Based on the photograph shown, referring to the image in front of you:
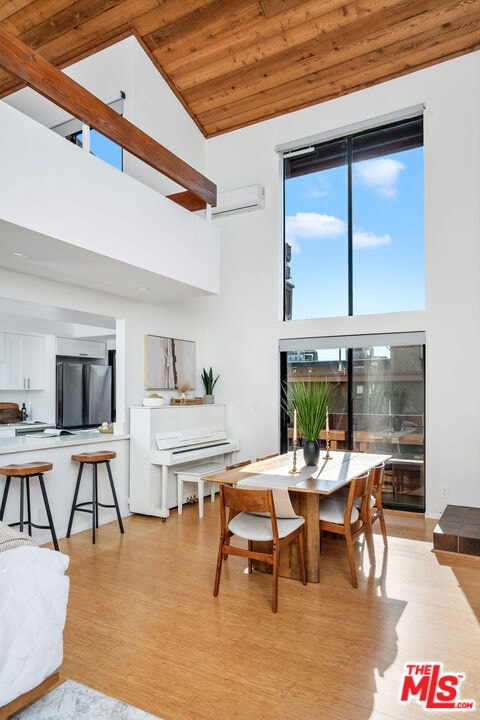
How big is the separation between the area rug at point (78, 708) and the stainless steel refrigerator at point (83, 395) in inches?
184

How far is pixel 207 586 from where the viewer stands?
3.27 metres

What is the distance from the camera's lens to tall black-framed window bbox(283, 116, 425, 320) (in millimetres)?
5336

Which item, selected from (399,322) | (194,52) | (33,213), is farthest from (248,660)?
(194,52)

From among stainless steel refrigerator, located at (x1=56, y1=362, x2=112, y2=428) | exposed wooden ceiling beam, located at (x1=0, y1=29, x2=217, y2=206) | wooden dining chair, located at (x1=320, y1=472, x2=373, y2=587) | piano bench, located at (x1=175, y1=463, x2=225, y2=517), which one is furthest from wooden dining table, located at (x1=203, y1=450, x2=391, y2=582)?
stainless steel refrigerator, located at (x1=56, y1=362, x2=112, y2=428)

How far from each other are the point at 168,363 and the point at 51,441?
1.81 m

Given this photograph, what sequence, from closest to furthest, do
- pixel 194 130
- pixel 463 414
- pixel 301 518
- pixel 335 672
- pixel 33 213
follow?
pixel 335 672 < pixel 33 213 < pixel 301 518 < pixel 463 414 < pixel 194 130

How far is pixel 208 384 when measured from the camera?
6254 mm

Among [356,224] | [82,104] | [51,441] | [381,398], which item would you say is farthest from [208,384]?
[82,104]

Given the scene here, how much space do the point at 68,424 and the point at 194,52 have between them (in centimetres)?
481

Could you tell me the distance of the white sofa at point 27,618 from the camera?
1.84 meters

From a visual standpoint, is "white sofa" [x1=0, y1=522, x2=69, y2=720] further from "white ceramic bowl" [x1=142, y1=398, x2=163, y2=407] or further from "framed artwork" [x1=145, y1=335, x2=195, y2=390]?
"framed artwork" [x1=145, y1=335, x2=195, y2=390]

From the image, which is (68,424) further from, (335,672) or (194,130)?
(335,672)

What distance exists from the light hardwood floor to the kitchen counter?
35.0 inches

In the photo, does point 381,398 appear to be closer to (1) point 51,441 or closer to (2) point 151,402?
(2) point 151,402
